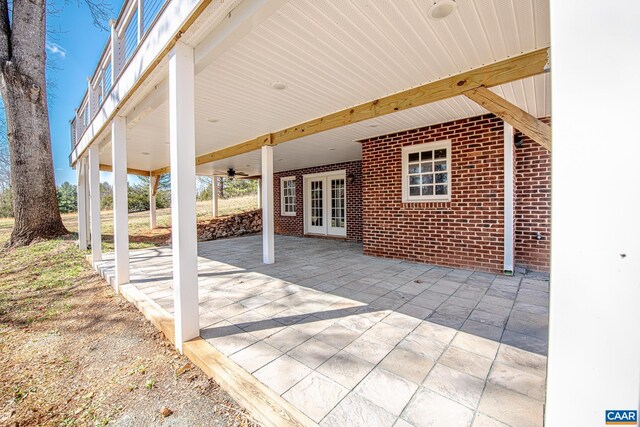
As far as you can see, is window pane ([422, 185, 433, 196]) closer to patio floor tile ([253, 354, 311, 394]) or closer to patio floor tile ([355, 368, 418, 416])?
patio floor tile ([355, 368, 418, 416])

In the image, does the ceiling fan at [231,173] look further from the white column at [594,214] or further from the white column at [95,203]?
the white column at [594,214]

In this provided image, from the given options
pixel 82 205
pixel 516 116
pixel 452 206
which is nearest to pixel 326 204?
pixel 452 206

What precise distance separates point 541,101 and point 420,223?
2.48 metres

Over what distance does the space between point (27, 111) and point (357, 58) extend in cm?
921

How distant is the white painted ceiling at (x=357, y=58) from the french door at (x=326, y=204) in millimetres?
3852

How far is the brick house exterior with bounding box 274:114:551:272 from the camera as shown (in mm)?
4141

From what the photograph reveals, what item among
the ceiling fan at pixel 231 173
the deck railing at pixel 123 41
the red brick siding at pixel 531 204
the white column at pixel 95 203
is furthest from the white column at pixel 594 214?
the ceiling fan at pixel 231 173

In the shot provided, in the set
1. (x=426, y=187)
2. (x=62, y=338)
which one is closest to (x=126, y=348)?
(x=62, y=338)

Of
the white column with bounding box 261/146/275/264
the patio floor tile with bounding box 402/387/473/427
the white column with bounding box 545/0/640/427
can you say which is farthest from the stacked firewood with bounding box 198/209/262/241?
the white column with bounding box 545/0/640/427

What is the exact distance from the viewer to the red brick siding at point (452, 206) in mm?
4184

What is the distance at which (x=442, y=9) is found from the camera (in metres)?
1.90

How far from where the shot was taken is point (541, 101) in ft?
11.8

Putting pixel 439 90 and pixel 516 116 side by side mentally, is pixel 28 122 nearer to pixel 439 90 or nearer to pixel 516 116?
pixel 439 90

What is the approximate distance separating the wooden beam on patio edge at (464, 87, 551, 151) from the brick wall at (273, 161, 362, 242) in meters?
4.97
